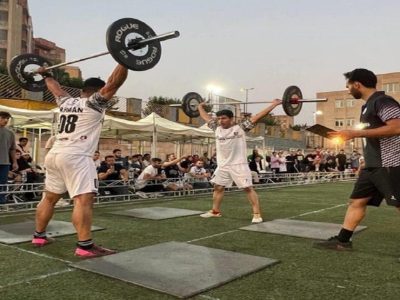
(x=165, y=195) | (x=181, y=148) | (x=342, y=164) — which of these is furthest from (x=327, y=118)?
(x=165, y=195)

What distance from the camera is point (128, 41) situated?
4008mm

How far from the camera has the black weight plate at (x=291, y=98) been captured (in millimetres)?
7113

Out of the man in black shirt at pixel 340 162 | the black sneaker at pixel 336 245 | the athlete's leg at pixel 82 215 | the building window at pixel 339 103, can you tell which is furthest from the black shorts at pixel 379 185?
the building window at pixel 339 103

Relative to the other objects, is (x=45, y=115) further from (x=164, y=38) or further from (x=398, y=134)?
(x=398, y=134)

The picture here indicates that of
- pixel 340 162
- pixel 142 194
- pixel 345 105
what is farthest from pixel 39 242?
pixel 345 105

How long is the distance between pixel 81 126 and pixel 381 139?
8.97 ft

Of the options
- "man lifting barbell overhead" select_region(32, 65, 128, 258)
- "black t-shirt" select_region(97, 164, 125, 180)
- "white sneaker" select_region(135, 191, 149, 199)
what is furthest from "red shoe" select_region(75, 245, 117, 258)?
"black t-shirt" select_region(97, 164, 125, 180)

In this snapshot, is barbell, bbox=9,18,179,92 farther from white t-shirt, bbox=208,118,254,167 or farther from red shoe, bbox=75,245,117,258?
white t-shirt, bbox=208,118,254,167

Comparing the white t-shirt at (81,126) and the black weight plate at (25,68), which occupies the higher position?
the black weight plate at (25,68)

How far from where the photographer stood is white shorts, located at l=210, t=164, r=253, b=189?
239 inches

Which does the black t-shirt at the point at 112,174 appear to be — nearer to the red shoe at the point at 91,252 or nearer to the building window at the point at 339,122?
the red shoe at the point at 91,252

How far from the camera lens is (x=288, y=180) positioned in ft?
55.5

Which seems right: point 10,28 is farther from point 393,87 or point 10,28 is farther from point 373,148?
point 373,148

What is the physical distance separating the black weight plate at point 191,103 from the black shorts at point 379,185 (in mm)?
5150
